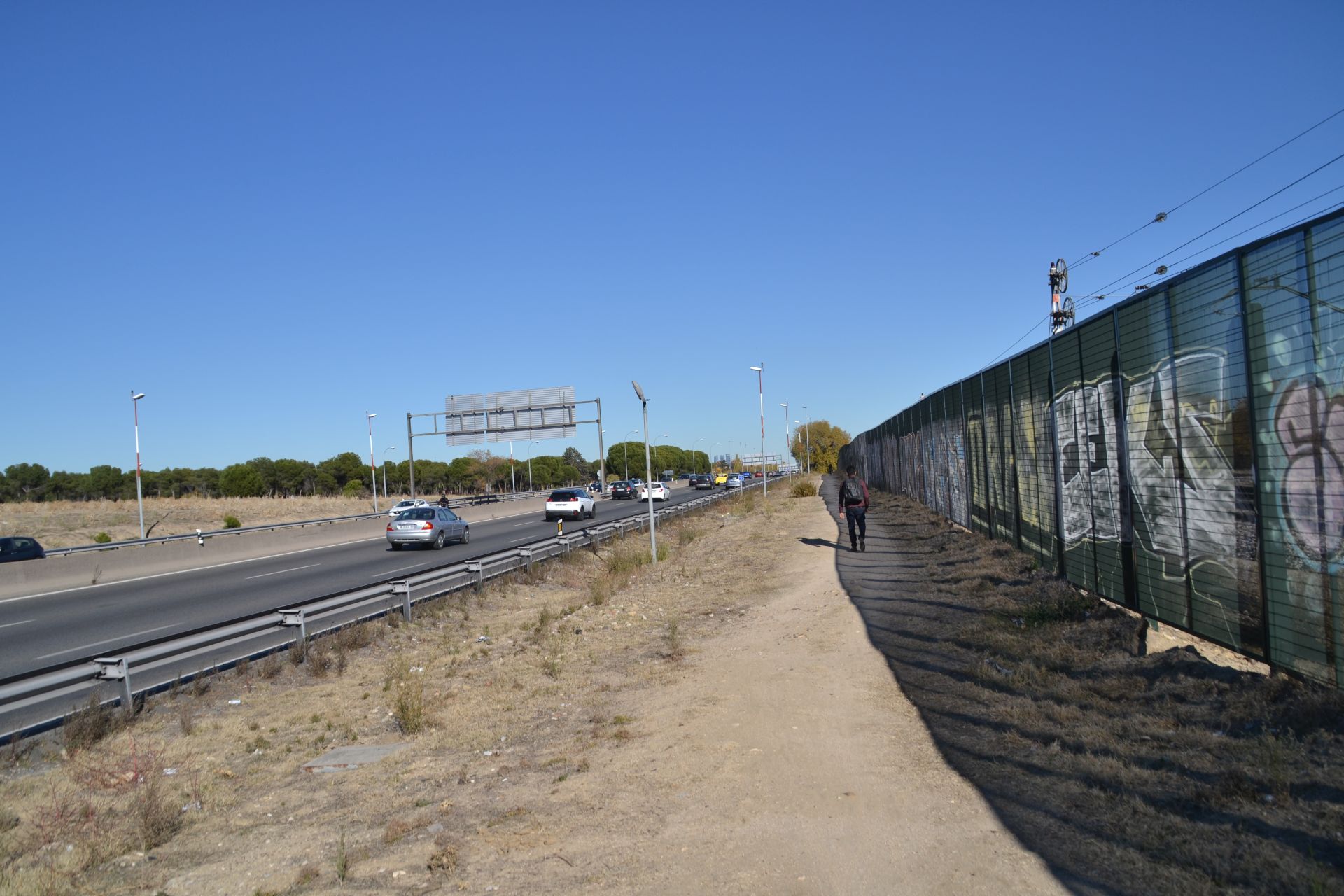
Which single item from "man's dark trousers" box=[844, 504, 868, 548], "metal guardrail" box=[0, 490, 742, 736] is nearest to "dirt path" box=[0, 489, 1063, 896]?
"metal guardrail" box=[0, 490, 742, 736]

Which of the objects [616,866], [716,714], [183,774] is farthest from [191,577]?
[616,866]

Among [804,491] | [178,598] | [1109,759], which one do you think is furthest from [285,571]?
[804,491]

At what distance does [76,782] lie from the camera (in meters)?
6.73

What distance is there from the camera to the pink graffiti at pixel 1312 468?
5113 mm

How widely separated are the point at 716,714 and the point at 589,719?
122 centimetres

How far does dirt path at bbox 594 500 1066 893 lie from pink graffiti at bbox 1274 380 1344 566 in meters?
2.60

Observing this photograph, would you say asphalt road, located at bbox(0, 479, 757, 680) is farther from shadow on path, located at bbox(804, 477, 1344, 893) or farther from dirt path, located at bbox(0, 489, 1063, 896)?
shadow on path, located at bbox(804, 477, 1344, 893)

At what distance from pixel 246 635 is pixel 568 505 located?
31.7 m

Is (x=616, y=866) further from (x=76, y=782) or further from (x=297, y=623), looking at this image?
(x=297, y=623)

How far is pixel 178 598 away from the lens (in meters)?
19.0

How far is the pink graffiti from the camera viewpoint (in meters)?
5.11

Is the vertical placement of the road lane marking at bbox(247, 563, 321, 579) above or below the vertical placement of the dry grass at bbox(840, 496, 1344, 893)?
below

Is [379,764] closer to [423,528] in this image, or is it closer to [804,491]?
[423,528]

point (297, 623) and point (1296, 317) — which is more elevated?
point (1296, 317)
